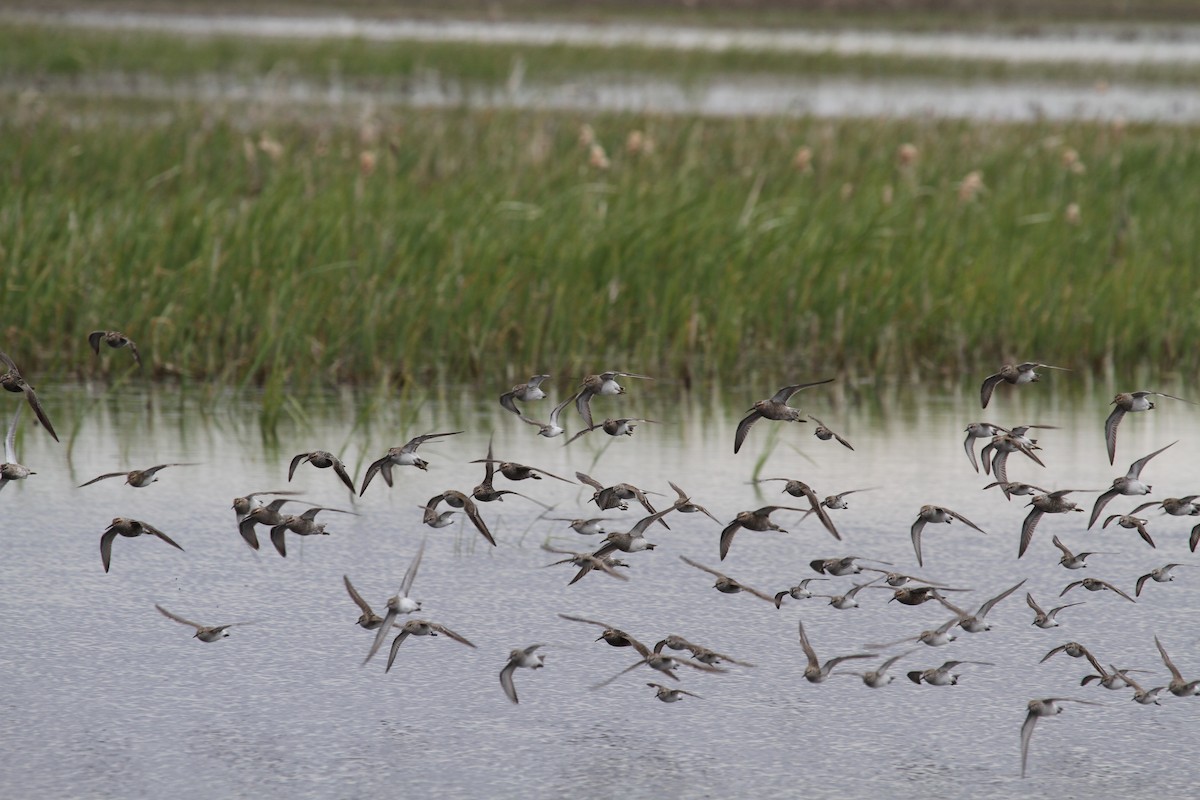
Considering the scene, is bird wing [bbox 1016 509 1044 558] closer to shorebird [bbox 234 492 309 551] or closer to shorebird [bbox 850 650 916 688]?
shorebird [bbox 850 650 916 688]

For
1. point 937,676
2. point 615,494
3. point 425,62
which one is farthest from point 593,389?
point 425,62

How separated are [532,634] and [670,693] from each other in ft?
2.22

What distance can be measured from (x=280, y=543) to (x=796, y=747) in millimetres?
1752

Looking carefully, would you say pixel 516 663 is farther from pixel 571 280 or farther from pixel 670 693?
pixel 571 280

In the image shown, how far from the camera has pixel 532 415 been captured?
8242mm

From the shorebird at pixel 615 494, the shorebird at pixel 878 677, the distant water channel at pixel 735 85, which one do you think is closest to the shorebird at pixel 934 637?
the shorebird at pixel 878 677

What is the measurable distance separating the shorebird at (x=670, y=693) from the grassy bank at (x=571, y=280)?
352 cm

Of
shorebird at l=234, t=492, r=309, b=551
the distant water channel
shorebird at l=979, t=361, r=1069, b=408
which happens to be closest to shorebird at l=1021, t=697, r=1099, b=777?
shorebird at l=979, t=361, r=1069, b=408

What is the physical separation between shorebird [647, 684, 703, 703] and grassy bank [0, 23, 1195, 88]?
2480 cm

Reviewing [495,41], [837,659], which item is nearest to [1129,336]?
[837,659]

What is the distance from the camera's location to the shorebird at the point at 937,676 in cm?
459

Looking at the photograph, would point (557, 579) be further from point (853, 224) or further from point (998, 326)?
point (853, 224)

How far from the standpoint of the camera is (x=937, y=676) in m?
4.60

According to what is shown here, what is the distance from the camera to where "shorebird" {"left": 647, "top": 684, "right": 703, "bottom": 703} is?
451 centimetres
